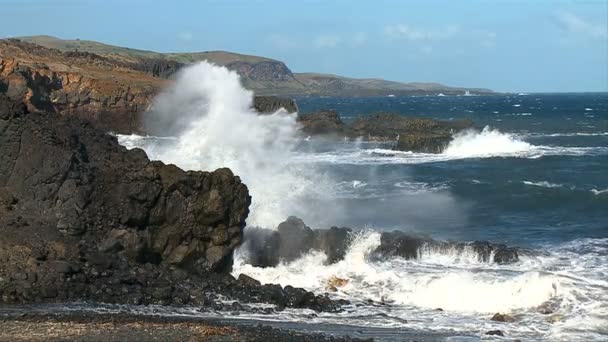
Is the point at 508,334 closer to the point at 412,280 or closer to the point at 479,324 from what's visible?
the point at 479,324

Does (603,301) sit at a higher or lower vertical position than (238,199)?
lower

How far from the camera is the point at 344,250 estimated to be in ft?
73.3

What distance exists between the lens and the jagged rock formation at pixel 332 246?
72.2 ft

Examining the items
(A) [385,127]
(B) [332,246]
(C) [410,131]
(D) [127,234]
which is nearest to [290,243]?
(B) [332,246]

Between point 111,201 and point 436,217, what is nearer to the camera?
point 111,201

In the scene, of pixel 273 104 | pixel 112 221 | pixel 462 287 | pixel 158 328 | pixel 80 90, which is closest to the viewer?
pixel 158 328

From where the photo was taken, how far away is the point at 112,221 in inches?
789

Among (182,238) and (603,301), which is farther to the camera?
(182,238)

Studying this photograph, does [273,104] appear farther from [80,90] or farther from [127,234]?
[127,234]

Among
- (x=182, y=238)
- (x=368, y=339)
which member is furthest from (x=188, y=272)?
(x=368, y=339)

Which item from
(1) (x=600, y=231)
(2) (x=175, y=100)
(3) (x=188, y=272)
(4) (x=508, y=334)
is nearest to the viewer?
(4) (x=508, y=334)

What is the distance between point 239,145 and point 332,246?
45.2ft

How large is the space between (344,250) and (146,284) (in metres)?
6.13

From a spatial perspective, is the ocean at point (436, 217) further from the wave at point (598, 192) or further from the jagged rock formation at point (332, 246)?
the jagged rock formation at point (332, 246)
